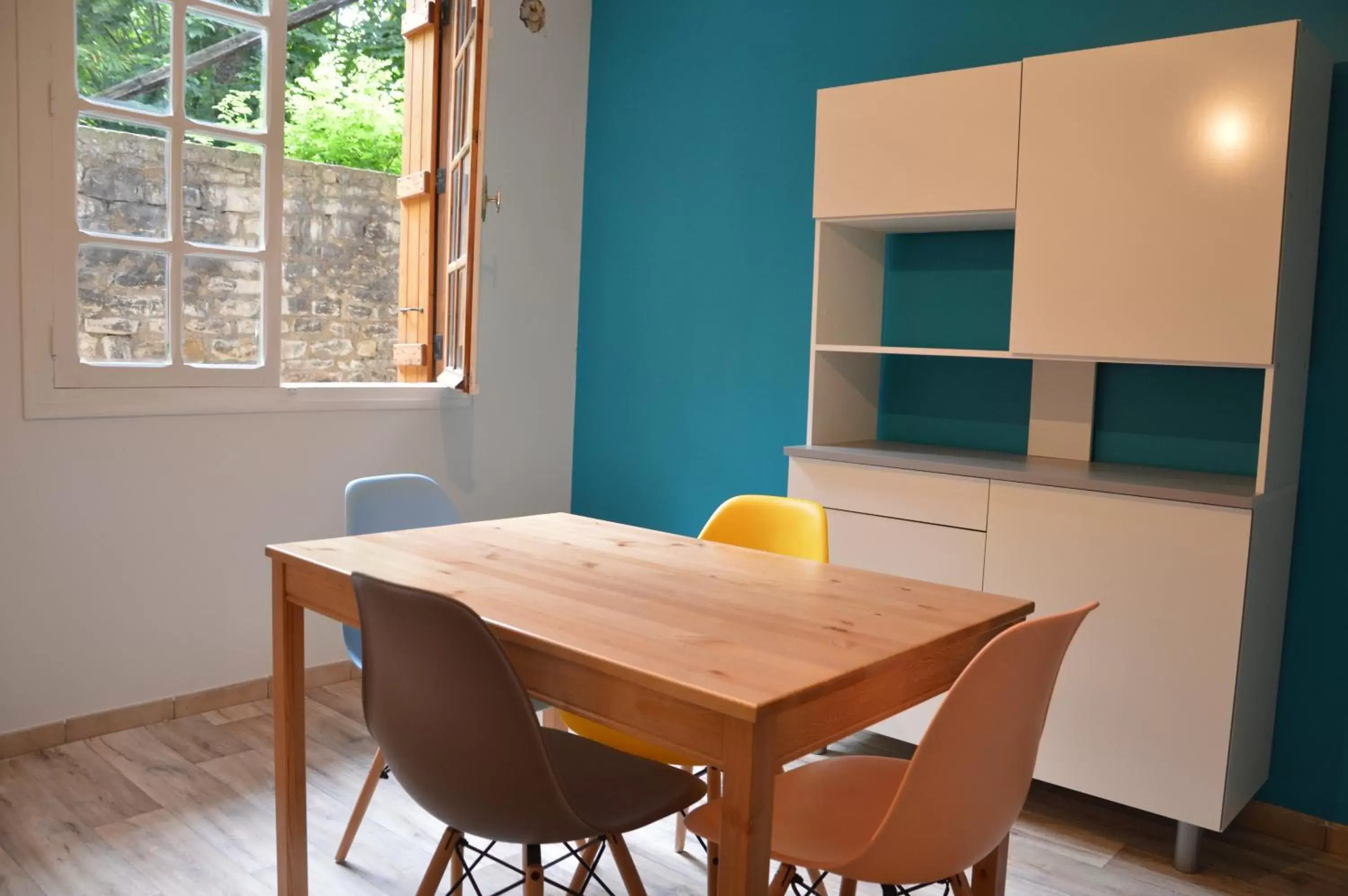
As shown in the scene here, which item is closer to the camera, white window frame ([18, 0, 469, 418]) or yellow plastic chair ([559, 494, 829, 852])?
yellow plastic chair ([559, 494, 829, 852])

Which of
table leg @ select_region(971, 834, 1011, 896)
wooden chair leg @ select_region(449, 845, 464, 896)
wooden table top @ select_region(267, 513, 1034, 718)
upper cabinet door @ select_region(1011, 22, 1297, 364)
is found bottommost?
wooden chair leg @ select_region(449, 845, 464, 896)

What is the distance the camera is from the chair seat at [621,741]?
218 centimetres

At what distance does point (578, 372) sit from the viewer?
187 inches

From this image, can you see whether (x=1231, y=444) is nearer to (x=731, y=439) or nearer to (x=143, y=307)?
(x=731, y=439)

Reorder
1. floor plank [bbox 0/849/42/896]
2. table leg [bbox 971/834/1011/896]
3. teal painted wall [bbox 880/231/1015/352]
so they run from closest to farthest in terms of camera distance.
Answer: table leg [bbox 971/834/1011/896]
floor plank [bbox 0/849/42/896]
teal painted wall [bbox 880/231/1015/352]

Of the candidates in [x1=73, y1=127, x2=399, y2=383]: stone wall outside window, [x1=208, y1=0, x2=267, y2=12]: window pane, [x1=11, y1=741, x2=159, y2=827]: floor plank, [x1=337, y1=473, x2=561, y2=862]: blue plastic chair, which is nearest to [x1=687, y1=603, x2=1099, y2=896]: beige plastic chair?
[x1=337, y1=473, x2=561, y2=862]: blue plastic chair

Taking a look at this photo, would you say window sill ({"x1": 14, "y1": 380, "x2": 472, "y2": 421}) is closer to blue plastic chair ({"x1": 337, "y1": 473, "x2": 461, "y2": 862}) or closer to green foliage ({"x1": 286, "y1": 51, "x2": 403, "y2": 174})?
blue plastic chair ({"x1": 337, "y1": 473, "x2": 461, "y2": 862})

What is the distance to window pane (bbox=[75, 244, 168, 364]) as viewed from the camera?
3197mm

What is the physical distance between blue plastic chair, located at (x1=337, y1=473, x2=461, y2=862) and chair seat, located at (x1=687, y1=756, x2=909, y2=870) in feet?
3.52

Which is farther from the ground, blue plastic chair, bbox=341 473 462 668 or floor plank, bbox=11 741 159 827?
blue plastic chair, bbox=341 473 462 668

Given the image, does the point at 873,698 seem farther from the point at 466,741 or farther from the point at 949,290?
the point at 949,290

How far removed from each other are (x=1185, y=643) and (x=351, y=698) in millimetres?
2674

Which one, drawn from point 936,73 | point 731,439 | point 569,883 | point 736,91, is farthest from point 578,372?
point 569,883

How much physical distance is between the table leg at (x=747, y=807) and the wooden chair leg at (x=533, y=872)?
42 centimetres
